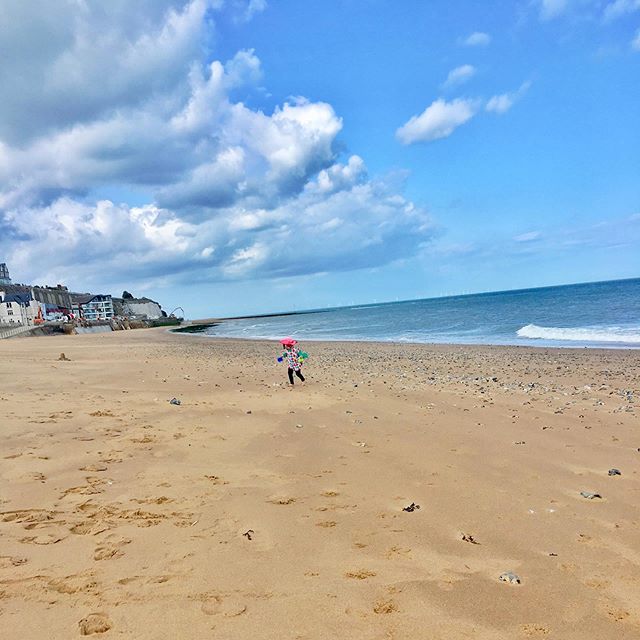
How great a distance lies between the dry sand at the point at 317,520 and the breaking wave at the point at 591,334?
1839cm

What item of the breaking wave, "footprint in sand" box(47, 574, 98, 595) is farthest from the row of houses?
"footprint in sand" box(47, 574, 98, 595)

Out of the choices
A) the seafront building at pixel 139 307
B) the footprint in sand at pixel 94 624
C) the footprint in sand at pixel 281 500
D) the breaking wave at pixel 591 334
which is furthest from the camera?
the seafront building at pixel 139 307

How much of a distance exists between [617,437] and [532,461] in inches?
88.2

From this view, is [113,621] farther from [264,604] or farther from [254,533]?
[254,533]

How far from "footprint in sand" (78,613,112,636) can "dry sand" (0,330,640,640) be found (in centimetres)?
1

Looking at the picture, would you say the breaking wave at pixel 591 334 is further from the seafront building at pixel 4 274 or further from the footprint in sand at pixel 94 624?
the seafront building at pixel 4 274

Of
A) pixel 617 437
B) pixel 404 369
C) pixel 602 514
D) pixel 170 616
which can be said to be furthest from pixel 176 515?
pixel 404 369

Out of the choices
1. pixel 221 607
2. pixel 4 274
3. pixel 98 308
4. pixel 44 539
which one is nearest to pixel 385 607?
pixel 221 607

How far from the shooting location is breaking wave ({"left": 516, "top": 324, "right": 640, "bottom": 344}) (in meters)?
25.7

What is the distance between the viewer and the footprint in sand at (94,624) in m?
2.69

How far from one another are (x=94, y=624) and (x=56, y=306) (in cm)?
12479

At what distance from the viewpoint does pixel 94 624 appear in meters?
2.74

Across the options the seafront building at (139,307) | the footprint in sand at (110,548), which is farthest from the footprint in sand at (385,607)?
the seafront building at (139,307)

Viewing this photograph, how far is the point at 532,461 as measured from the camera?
6449 millimetres
